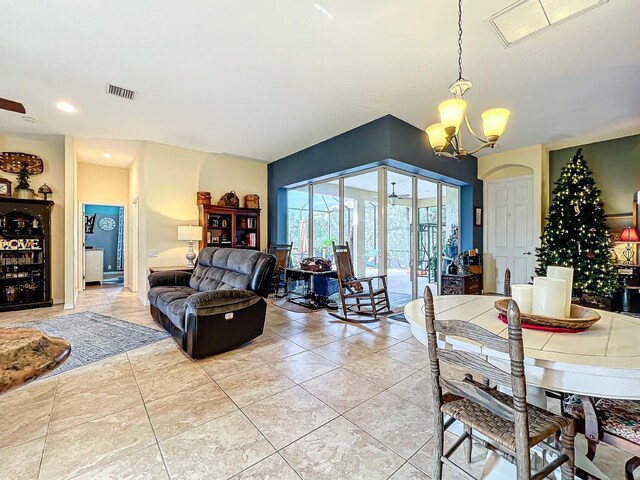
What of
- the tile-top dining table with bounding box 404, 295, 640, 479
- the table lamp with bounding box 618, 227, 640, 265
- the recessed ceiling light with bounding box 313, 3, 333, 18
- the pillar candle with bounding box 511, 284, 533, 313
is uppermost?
the recessed ceiling light with bounding box 313, 3, 333, 18

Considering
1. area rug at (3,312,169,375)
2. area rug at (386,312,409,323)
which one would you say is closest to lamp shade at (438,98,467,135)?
area rug at (386,312,409,323)

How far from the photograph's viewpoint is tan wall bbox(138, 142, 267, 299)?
5.27 m

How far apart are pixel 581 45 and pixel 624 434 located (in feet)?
10.6

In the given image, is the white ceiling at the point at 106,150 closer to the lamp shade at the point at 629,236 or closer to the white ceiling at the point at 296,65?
the white ceiling at the point at 296,65

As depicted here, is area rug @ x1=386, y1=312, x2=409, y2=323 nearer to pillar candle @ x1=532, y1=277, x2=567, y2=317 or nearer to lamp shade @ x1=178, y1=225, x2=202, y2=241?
pillar candle @ x1=532, y1=277, x2=567, y2=317

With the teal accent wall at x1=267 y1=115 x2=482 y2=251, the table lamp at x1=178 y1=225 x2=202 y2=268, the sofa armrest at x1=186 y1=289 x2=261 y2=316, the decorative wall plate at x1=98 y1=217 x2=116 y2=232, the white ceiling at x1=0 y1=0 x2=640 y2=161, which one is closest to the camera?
the white ceiling at x1=0 y1=0 x2=640 y2=161

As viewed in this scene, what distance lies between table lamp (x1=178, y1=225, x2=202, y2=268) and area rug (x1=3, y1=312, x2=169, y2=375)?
1415 mm

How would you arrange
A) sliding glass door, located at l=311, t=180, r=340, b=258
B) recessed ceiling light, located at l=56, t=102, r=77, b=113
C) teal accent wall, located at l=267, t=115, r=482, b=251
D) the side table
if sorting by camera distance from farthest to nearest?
sliding glass door, located at l=311, t=180, r=340, b=258 < the side table < teal accent wall, located at l=267, t=115, r=482, b=251 < recessed ceiling light, located at l=56, t=102, r=77, b=113

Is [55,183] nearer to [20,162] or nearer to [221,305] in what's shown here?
[20,162]

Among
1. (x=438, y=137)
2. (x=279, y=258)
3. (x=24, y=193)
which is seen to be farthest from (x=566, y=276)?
(x=24, y=193)

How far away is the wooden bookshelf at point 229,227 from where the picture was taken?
5.77m

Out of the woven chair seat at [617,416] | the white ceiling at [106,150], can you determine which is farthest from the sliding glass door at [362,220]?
the white ceiling at [106,150]

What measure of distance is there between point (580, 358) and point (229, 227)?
5.88 m

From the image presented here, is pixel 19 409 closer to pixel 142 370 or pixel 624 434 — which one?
pixel 142 370
